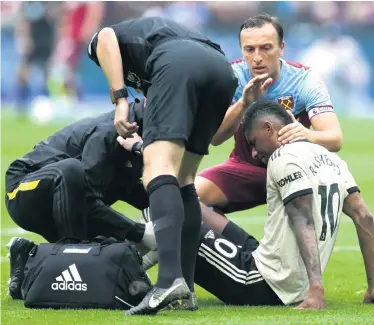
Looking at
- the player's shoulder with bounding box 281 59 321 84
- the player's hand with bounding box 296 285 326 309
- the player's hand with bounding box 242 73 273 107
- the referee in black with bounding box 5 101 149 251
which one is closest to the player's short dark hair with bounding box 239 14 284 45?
the player's shoulder with bounding box 281 59 321 84

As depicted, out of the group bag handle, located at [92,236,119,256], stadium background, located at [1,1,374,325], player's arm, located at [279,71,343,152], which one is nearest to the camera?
bag handle, located at [92,236,119,256]

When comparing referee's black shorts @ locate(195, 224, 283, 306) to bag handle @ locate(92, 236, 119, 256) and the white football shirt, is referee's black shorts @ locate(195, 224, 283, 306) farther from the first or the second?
bag handle @ locate(92, 236, 119, 256)

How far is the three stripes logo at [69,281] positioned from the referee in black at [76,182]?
61 centimetres

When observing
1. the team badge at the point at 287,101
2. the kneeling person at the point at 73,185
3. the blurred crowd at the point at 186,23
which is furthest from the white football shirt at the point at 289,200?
the blurred crowd at the point at 186,23

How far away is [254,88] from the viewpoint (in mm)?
6305

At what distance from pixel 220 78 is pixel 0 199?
7259 millimetres

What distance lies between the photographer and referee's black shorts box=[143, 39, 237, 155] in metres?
5.56

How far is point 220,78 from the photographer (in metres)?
5.71

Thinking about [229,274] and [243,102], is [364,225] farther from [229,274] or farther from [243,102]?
[243,102]

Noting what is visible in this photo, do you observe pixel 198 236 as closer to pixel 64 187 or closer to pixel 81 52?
pixel 64 187

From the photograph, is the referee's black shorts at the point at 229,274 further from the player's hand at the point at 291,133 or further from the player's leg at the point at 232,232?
the player's hand at the point at 291,133

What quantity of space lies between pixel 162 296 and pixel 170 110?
0.92 m

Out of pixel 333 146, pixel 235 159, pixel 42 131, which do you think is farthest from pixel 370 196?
pixel 42 131

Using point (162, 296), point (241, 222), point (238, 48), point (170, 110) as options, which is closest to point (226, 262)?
point (162, 296)
